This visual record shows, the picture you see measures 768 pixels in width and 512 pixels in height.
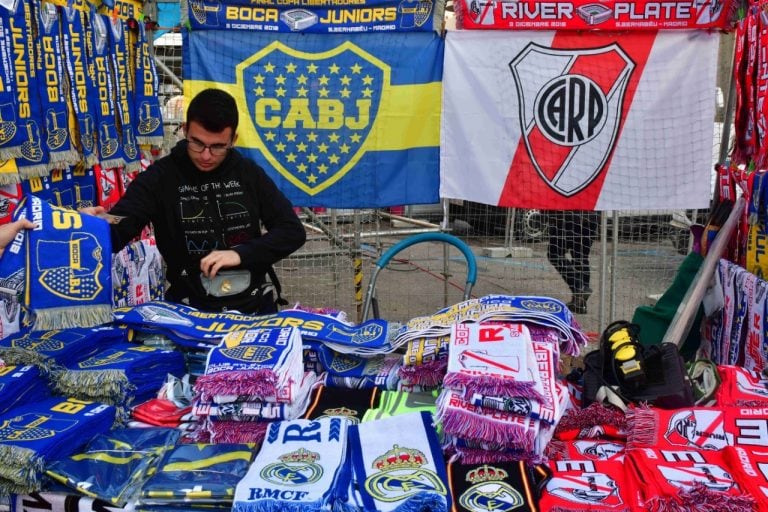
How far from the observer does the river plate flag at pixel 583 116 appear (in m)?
4.10

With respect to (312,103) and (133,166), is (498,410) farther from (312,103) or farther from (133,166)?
(312,103)

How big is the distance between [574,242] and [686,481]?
12.1 feet

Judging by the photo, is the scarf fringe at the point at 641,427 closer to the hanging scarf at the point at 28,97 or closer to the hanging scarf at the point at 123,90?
the hanging scarf at the point at 28,97

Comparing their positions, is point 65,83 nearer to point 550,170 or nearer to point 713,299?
point 550,170

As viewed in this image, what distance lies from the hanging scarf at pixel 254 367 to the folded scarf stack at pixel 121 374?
0.22 metres

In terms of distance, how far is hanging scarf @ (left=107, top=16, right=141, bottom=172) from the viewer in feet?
11.7

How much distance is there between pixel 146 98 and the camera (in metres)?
3.86

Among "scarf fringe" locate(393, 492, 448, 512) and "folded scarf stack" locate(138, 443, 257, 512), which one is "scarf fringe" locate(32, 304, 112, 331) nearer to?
"folded scarf stack" locate(138, 443, 257, 512)

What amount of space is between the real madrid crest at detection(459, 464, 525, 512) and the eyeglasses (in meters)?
1.59

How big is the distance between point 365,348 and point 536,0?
277 cm

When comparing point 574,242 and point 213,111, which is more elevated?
point 213,111

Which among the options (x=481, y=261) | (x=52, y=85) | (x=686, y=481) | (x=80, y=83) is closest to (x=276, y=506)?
(x=686, y=481)

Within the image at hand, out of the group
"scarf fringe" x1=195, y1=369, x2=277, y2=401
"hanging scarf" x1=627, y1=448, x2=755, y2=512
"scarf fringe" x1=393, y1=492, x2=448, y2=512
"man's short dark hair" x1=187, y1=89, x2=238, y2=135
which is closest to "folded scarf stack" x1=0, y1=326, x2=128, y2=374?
"scarf fringe" x1=195, y1=369, x2=277, y2=401

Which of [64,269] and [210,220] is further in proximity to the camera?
[210,220]
